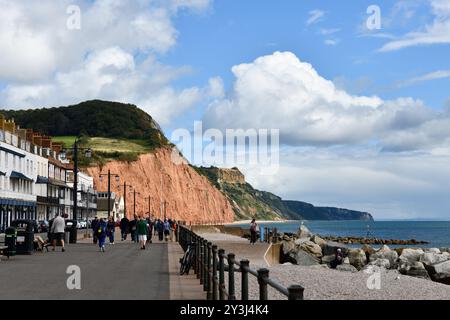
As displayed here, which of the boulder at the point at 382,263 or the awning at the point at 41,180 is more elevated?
the awning at the point at 41,180

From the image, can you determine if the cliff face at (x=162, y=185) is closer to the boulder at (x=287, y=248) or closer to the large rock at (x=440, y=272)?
the boulder at (x=287, y=248)

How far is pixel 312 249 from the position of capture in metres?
51.4

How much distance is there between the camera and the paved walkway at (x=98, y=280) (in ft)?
47.5

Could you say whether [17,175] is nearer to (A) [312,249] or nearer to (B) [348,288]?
(A) [312,249]

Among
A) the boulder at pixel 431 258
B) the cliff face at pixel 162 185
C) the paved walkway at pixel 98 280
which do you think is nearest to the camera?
the paved walkway at pixel 98 280

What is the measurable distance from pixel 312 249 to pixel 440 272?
1442 cm

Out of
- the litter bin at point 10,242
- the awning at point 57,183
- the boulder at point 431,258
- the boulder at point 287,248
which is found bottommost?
the boulder at point 431,258

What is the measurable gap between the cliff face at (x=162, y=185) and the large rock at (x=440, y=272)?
111825 millimetres

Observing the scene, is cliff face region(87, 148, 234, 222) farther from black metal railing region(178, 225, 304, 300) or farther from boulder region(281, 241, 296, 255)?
black metal railing region(178, 225, 304, 300)

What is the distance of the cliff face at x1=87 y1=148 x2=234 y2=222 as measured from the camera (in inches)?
6068

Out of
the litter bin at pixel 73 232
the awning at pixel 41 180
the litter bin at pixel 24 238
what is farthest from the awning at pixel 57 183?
the litter bin at pixel 24 238

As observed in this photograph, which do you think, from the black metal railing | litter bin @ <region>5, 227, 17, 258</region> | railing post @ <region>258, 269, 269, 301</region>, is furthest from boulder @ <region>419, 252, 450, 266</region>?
railing post @ <region>258, 269, 269, 301</region>
